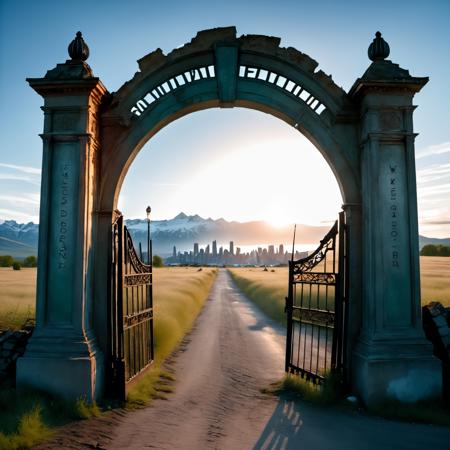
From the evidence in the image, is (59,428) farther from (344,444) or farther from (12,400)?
(344,444)

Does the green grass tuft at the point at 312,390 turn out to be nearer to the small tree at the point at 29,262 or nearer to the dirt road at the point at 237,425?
the dirt road at the point at 237,425

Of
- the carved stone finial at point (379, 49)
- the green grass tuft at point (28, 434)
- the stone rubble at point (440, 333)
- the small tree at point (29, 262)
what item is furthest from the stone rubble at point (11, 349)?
the small tree at point (29, 262)

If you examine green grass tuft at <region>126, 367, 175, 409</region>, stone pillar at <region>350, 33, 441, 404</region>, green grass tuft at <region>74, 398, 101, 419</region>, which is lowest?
green grass tuft at <region>126, 367, 175, 409</region>

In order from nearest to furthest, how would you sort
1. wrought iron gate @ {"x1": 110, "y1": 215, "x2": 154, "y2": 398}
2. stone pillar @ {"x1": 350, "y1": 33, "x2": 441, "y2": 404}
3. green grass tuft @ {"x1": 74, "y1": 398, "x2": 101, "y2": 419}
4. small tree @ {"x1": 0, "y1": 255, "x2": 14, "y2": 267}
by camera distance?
1. green grass tuft @ {"x1": 74, "y1": 398, "x2": 101, "y2": 419}
2. stone pillar @ {"x1": 350, "y1": 33, "x2": 441, "y2": 404}
3. wrought iron gate @ {"x1": 110, "y1": 215, "x2": 154, "y2": 398}
4. small tree @ {"x1": 0, "y1": 255, "x2": 14, "y2": 267}

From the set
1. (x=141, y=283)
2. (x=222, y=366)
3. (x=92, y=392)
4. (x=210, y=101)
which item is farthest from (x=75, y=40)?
(x=222, y=366)

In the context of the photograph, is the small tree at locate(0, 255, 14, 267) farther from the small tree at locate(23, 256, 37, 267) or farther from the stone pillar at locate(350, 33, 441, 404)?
the stone pillar at locate(350, 33, 441, 404)

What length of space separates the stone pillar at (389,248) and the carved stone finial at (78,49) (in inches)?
203

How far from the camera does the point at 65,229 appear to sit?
23.9 feet

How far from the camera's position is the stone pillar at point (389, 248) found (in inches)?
269

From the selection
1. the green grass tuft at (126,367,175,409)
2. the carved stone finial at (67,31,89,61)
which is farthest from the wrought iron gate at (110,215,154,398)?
the carved stone finial at (67,31,89,61)

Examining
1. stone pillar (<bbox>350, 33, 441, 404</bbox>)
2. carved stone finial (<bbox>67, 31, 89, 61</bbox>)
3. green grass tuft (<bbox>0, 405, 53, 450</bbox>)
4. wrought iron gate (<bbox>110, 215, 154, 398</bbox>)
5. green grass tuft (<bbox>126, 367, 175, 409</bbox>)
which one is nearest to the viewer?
green grass tuft (<bbox>0, 405, 53, 450</bbox>)

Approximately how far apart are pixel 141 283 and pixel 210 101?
13.2 feet

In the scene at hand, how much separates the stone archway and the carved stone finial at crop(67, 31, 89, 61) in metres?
0.04

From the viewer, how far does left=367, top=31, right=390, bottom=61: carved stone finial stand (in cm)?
768
